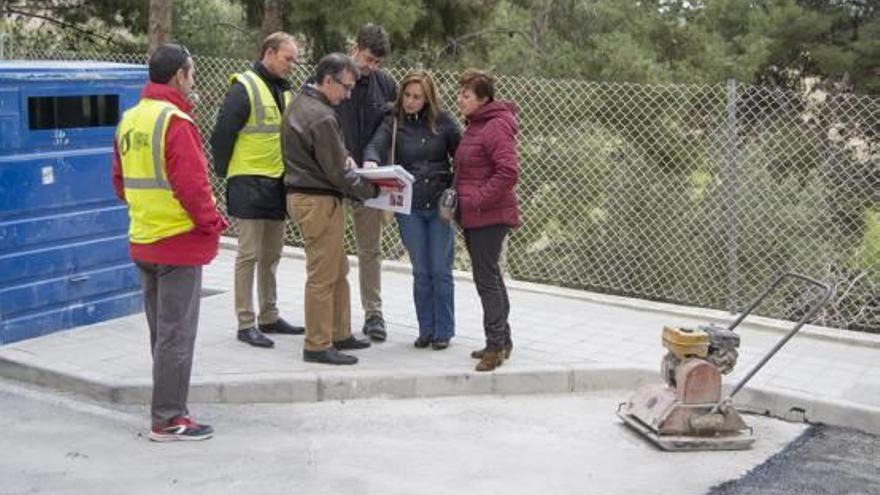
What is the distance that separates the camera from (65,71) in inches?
270

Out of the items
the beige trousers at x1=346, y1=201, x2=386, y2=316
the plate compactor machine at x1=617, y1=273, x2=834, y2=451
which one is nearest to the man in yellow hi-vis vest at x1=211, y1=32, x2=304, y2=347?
the beige trousers at x1=346, y1=201, x2=386, y2=316

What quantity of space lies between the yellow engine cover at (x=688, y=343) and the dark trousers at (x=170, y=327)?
2377 mm

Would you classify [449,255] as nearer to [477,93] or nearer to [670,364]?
[477,93]

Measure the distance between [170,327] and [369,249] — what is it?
6.66 ft

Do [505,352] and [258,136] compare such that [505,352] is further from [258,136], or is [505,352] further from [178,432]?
[178,432]

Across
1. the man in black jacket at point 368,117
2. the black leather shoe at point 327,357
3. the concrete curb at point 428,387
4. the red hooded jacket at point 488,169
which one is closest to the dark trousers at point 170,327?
the concrete curb at point 428,387

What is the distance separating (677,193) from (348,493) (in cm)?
590

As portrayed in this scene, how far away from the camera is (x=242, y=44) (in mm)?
A: 17875

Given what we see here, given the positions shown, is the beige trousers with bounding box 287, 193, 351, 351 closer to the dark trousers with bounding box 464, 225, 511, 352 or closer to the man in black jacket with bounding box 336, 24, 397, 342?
the man in black jacket with bounding box 336, 24, 397, 342

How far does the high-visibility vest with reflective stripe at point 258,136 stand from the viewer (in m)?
6.60

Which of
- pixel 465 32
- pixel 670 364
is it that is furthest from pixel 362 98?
pixel 465 32

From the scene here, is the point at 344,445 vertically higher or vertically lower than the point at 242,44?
lower

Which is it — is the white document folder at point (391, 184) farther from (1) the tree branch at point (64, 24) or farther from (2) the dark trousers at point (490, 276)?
(1) the tree branch at point (64, 24)

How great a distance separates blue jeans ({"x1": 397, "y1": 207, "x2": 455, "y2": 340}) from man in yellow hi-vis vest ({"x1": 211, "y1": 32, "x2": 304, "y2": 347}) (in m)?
0.81
